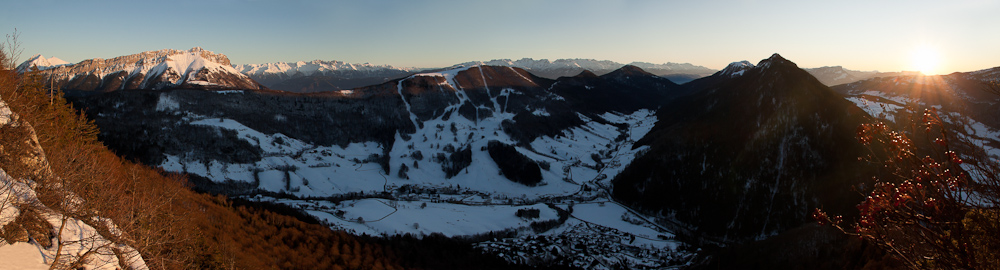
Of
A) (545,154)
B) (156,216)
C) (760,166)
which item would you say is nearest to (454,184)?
(545,154)

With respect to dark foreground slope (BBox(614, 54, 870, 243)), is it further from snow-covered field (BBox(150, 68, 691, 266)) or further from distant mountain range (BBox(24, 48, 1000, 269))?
snow-covered field (BBox(150, 68, 691, 266))

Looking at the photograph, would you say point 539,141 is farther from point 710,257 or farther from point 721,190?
point 710,257

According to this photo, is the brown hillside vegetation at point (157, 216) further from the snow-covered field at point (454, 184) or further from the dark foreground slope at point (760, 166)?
the dark foreground slope at point (760, 166)

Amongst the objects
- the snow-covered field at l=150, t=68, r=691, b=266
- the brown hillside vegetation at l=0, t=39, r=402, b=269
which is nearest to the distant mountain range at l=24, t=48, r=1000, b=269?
the snow-covered field at l=150, t=68, r=691, b=266

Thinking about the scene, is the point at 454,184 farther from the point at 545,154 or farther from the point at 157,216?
the point at 157,216

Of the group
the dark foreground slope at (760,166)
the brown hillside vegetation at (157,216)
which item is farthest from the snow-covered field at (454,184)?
the brown hillside vegetation at (157,216)

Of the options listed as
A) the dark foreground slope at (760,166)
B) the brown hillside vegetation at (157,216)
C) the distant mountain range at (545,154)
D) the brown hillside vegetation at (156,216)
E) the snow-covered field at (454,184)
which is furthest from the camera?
the distant mountain range at (545,154)

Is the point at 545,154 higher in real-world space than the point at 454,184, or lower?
higher

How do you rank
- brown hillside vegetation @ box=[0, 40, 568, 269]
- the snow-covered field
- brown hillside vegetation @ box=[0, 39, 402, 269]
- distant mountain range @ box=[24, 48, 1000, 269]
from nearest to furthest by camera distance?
brown hillside vegetation @ box=[0, 40, 568, 269], brown hillside vegetation @ box=[0, 39, 402, 269], the snow-covered field, distant mountain range @ box=[24, 48, 1000, 269]

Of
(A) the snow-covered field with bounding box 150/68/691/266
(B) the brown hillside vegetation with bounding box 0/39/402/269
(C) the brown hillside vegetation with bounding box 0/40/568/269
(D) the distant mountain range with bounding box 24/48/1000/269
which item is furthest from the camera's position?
(D) the distant mountain range with bounding box 24/48/1000/269

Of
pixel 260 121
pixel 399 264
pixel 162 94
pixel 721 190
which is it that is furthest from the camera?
pixel 260 121

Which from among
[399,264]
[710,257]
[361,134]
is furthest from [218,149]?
[710,257]
